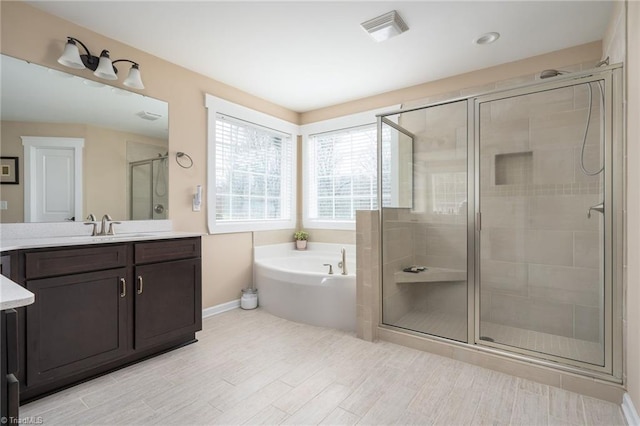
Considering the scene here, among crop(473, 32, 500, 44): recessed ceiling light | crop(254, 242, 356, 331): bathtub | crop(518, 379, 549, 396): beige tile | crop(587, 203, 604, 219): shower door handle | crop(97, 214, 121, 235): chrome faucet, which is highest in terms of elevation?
crop(473, 32, 500, 44): recessed ceiling light

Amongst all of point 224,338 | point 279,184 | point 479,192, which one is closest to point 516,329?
point 479,192

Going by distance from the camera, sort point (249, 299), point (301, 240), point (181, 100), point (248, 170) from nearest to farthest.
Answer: point (181, 100)
point (249, 299)
point (248, 170)
point (301, 240)

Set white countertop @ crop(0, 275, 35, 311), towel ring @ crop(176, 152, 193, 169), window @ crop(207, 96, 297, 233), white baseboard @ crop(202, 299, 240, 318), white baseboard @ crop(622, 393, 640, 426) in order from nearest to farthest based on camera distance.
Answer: white countertop @ crop(0, 275, 35, 311)
white baseboard @ crop(622, 393, 640, 426)
towel ring @ crop(176, 152, 193, 169)
white baseboard @ crop(202, 299, 240, 318)
window @ crop(207, 96, 297, 233)

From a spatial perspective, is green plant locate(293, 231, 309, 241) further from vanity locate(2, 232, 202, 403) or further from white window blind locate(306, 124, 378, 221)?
vanity locate(2, 232, 202, 403)

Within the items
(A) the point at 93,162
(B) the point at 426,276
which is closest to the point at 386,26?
(B) the point at 426,276

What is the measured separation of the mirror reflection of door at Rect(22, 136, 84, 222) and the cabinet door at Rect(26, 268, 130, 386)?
2.20ft

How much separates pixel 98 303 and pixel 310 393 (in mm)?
1479

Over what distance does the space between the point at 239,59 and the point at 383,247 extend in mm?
2186

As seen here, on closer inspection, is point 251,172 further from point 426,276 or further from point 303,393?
point 303,393

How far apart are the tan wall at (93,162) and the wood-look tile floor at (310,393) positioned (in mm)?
1251

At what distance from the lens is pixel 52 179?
7.59ft

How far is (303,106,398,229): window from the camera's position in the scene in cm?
397

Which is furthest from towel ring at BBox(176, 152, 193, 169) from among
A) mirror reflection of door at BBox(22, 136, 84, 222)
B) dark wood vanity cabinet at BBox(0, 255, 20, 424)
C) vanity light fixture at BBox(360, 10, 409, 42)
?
dark wood vanity cabinet at BBox(0, 255, 20, 424)

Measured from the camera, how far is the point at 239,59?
2.96 metres
